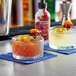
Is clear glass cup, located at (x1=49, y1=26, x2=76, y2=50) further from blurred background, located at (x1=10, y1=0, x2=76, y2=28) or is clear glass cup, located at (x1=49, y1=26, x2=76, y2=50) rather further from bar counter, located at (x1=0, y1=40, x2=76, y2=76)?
blurred background, located at (x1=10, y1=0, x2=76, y2=28)

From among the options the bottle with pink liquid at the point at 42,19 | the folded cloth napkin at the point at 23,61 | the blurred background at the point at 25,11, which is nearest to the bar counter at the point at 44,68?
the folded cloth napkin at the point at 23,61

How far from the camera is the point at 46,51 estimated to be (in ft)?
3.07

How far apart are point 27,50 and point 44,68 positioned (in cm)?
12

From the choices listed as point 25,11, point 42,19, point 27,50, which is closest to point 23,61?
point 27,50

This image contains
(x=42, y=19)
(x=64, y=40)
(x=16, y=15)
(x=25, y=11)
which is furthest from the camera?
(x=25, y=11)

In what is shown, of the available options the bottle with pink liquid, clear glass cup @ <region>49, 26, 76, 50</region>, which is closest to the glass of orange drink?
clear glass cup @ <region>49, 26, 76, 50</region>

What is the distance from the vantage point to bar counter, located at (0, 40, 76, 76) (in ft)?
2.17

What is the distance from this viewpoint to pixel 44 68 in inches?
28.0

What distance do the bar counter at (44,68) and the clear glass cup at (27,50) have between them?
0.04 metres

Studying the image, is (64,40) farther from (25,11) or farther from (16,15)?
(25,11)

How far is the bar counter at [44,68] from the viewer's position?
0.66 m

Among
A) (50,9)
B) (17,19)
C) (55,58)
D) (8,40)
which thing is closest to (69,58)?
(55,58)

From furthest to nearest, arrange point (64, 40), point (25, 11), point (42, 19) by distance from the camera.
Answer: point (25, 11), point (42, 19), point (64, 40)

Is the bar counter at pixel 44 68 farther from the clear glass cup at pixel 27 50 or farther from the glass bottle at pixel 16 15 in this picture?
the glass bottle at pixel 16 15
